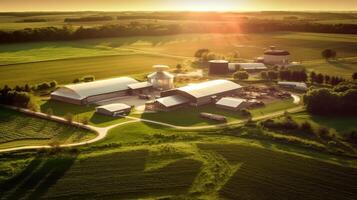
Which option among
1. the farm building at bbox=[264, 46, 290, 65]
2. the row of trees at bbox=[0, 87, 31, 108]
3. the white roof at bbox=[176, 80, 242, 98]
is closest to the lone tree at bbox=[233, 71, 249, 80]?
the white roof at bbox=[176, 80, 242, 98]

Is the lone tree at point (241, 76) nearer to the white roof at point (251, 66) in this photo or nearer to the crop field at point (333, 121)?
the white roof at point (251, 66)

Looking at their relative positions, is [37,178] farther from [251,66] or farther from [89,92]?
[251,66]

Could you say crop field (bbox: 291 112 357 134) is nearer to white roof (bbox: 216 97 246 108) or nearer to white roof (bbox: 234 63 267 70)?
white roof (bbox: 216 97 246 108)

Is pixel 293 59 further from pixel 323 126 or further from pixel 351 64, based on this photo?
pixel 323 126

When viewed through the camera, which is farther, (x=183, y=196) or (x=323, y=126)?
(x=323, y=126)

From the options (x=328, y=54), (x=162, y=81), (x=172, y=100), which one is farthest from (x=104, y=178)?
(x=328, y=54)

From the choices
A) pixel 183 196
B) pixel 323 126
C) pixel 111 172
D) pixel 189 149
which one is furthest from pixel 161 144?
pixel 323 126

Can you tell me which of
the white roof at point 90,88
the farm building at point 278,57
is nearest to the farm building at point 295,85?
the farm building at point 278,57
